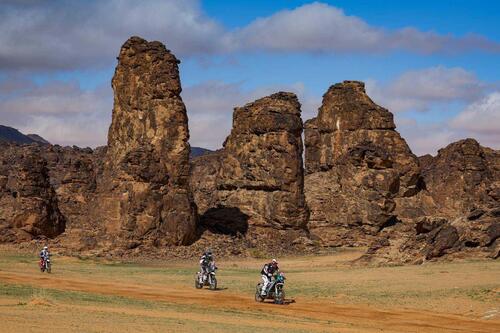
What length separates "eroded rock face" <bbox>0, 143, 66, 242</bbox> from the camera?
62.0m

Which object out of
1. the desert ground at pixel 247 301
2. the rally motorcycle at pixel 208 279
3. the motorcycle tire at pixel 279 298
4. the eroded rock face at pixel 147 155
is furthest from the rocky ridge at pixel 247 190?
the motorcycle tire at pixel 279 298

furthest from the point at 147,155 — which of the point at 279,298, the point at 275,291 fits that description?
the point at 279,298

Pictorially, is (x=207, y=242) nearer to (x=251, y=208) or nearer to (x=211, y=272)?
(x=251, y=208)

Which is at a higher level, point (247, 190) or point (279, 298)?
point (247, 190)

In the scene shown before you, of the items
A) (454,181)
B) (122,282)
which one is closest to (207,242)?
(122,282)

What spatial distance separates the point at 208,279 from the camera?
33.7 meters

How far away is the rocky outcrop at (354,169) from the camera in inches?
2835

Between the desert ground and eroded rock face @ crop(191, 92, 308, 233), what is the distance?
1998 cm

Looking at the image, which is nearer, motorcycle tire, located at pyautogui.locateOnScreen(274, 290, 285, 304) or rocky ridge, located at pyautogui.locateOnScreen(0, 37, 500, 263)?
motorcycle tire, located at pyautogui.locateOnScreen(274, 290, 285, 304)

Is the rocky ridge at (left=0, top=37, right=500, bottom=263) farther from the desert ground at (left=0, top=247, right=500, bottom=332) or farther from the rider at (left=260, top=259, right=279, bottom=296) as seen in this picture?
the rider at (left=260, top=259, right=279, bottom=296)

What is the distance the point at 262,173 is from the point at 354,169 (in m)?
11.4

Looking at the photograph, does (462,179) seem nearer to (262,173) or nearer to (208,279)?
(262,173)

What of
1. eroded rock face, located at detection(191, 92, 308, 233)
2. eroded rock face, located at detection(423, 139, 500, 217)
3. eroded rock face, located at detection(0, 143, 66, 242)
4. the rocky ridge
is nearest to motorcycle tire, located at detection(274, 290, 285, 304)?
the rocky ridge

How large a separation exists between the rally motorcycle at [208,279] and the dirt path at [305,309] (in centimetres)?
74
